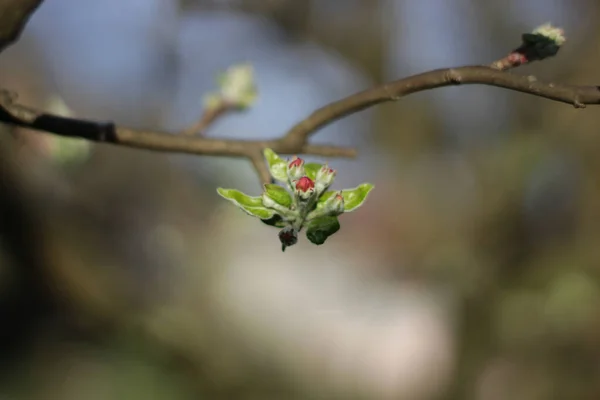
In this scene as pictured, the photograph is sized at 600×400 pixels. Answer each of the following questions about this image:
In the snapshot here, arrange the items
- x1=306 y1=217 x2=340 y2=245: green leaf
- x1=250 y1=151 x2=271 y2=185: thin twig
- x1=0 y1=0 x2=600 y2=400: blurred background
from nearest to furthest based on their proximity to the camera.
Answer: x1=306 y1=217 x2=340 y2=245: green leaf, x1=250 y1=151 x2=271 y2=185: thin twig, x1=0 y1=0 x2=600 y2=400: blurred background

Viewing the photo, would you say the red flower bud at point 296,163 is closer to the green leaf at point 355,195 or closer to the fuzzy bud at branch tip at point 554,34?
the green leaf at point 355,195

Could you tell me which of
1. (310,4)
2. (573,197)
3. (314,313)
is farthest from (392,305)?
(573,197)

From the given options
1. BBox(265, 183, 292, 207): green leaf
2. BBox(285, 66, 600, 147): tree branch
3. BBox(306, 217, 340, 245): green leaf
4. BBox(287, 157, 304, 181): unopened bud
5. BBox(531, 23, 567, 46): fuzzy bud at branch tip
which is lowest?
BBox(306, 217, 340, 245): green leaf

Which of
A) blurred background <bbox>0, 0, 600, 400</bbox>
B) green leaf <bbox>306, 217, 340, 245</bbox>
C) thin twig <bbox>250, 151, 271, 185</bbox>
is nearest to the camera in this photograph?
green leaf <bbox>306, 217, 340, 245</bbox>

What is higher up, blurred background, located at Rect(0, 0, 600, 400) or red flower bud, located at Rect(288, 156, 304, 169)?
blurred background, located at Rect(0, 0, 600, 400)

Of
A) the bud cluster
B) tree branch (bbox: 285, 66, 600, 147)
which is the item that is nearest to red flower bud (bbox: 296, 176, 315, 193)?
the bud cluster

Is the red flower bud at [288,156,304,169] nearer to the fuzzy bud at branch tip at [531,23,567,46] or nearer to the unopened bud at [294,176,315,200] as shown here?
the unopened bud at [294,176,315,200]

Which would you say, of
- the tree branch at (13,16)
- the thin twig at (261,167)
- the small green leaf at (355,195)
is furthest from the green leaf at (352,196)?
the tree branch at (13,16)
